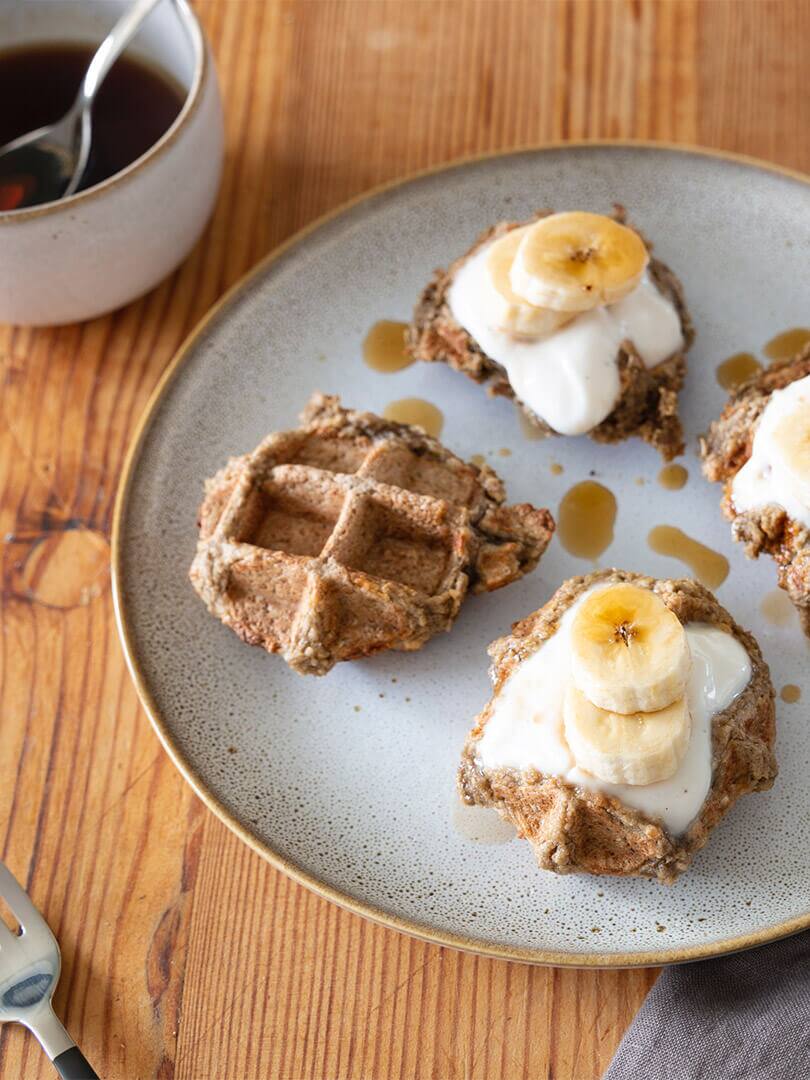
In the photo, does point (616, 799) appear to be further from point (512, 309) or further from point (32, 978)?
point (32, 978)

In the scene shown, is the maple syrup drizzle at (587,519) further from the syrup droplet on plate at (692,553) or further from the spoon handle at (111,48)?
the spoon handle at (111,48)

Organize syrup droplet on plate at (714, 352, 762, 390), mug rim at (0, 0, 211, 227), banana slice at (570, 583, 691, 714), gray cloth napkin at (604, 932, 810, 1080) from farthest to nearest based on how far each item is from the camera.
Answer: syrup droplet on plate at (714, 352, 762, 390) < mug rim at (0, 0, 211, 227) < gray cloth napkin at (604, 932, 810, 1080) < banana slice at (570, 583, 691, 714)

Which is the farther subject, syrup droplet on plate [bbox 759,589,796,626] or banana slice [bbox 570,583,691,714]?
syrup droplet on plate [bbox 759,589,796,626]

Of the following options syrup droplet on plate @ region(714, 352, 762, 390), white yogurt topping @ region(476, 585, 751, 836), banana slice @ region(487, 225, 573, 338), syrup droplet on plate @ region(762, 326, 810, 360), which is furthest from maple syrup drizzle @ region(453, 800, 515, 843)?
syrup droplet on plate @ region(762, 326, 810, 360)

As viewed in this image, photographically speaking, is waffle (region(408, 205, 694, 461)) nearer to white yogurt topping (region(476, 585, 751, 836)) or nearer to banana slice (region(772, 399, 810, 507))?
banana slice (region(772, 399, 810, 507))

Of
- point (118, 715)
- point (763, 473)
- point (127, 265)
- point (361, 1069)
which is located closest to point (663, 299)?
point (763, 473)

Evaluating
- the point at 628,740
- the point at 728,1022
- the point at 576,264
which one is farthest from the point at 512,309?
the point at 728,1022

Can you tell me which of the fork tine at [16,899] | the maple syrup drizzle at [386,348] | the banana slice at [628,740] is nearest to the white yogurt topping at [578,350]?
the maple syrup drizzle at [386,348]

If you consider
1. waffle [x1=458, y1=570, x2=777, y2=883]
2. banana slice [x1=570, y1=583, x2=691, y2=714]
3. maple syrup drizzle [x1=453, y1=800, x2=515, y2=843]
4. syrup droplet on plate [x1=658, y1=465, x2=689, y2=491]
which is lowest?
maple syrup drizzle [x1=453, y1=800, x2=515, y2=843]
